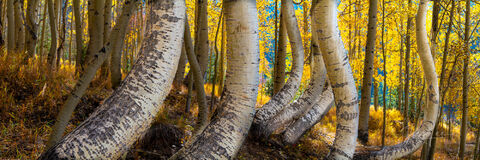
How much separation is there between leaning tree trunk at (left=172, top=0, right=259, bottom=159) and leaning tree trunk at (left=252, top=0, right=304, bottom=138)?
185 cm

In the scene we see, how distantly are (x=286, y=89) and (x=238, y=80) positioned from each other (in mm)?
2220

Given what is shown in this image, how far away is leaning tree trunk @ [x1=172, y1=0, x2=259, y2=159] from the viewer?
2.20 metres

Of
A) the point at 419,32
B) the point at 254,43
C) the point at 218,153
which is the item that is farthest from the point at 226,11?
the point at 419,32

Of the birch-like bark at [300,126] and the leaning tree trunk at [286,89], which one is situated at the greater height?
the leaning tree trunk at [286,89]

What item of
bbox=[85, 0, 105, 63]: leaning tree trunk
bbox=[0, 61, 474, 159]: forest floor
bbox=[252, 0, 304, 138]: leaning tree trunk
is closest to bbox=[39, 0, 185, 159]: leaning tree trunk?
bbox=[0, 61, 474, 159]: forest floor

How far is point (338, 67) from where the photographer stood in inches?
104

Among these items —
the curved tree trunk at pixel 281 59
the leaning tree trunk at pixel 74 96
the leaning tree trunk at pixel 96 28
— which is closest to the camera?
the leaning tree trunk at pixel 74 96

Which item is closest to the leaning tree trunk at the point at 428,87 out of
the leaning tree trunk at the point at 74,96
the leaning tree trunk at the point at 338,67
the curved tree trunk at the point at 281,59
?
the leaning tree trunk at the point at 338,67

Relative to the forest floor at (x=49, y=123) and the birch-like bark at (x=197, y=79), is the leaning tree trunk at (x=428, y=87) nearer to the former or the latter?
the forest floor at (x=49, y=123)

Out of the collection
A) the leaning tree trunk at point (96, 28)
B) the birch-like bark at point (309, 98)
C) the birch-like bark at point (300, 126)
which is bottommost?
the birch-like bark at point (300, 126)

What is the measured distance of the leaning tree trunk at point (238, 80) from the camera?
220 cm

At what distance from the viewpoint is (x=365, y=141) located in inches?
267

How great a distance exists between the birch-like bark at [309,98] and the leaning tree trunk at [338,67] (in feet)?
5.14

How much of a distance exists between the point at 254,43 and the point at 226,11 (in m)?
0.33
